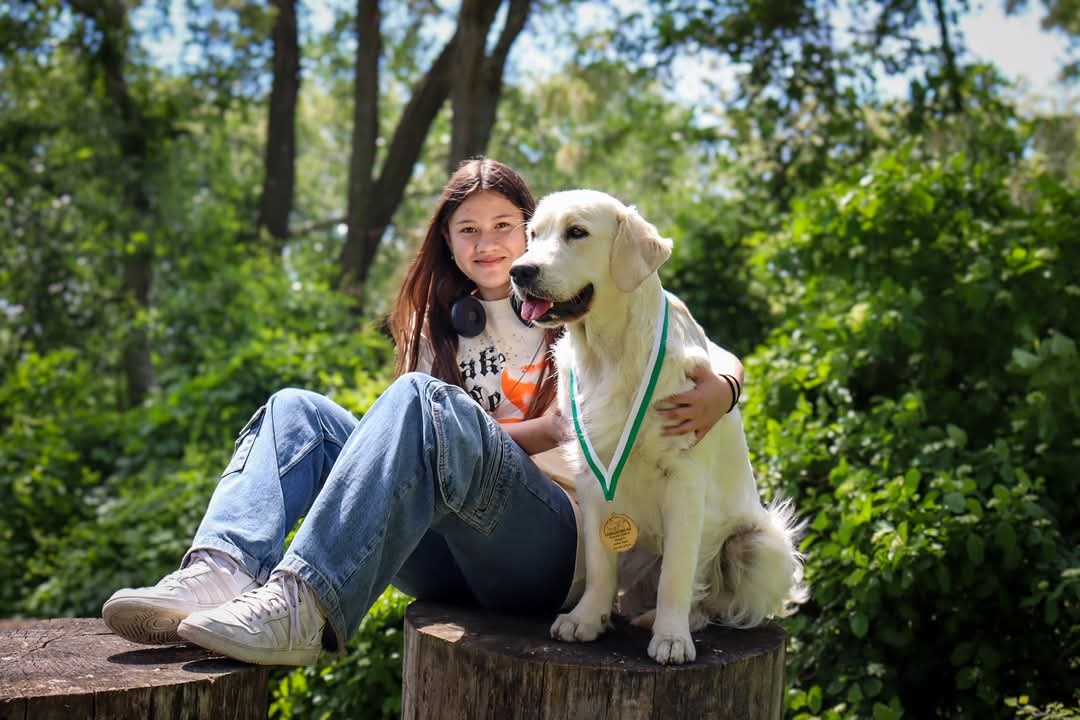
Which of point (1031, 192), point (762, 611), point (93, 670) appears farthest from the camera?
point (1031, 192)

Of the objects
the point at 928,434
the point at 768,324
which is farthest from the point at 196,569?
the point at 768,324

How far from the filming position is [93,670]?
7.09ft

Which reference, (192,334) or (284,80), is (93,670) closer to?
(192,334)

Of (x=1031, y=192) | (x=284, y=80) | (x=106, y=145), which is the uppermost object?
(x=284, y=80)

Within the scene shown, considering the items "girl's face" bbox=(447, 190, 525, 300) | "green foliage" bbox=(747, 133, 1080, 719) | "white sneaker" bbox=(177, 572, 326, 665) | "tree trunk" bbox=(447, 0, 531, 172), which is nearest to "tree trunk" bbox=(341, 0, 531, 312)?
"tree trunk" bbox=(447, 0, 531, 172)

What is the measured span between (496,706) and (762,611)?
2.53 ft

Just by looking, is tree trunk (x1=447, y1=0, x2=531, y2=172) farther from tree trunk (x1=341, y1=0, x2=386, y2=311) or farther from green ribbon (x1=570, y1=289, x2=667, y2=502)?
green ribbon (x1=570, y1=289, x2=667, y2=502)

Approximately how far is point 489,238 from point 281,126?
27.9 ft

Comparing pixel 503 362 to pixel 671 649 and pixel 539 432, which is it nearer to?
pixel 539 432

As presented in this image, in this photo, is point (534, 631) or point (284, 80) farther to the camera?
point (284, 80)

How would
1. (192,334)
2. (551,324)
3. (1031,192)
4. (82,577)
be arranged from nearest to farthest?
(551,324), (1031,192), (82,577), (192,334)

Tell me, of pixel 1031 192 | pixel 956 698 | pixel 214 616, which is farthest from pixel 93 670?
pixel 1031 192

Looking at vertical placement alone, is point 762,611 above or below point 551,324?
below

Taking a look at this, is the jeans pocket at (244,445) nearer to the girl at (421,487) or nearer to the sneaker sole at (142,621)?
the girl at (421,487)
